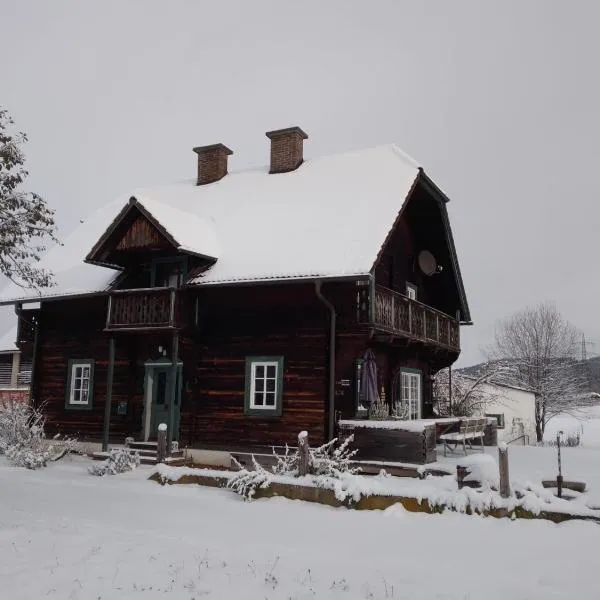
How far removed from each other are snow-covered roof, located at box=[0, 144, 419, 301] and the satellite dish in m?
3.66

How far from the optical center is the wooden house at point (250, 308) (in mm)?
16109

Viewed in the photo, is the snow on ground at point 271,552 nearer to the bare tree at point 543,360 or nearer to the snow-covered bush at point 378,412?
the snow-covered bush at point 378,412

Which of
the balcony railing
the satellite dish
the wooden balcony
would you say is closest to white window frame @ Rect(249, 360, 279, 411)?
the balcony railing

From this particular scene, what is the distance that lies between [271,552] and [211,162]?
54.8ft

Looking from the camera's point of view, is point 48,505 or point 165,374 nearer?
point 48,505

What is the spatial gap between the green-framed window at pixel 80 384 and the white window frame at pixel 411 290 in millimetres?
9993

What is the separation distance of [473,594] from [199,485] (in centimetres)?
728

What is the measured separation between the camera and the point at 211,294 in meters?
17.6

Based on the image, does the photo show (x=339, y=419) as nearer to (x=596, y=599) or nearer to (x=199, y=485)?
(x=199, y=485)

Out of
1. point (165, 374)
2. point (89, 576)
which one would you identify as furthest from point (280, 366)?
point (89, 576)

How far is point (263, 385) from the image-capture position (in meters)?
17.0

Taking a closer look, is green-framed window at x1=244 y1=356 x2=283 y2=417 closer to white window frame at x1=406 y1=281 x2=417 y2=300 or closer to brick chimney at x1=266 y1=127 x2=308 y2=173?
white window frame at x1=406 y1=281 x2=417 y2=300

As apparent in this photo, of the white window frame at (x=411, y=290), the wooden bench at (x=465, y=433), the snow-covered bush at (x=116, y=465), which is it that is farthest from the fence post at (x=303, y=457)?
the white window frame at (x=411, y=290)

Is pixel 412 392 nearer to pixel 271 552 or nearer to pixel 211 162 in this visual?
pixel 211 162
